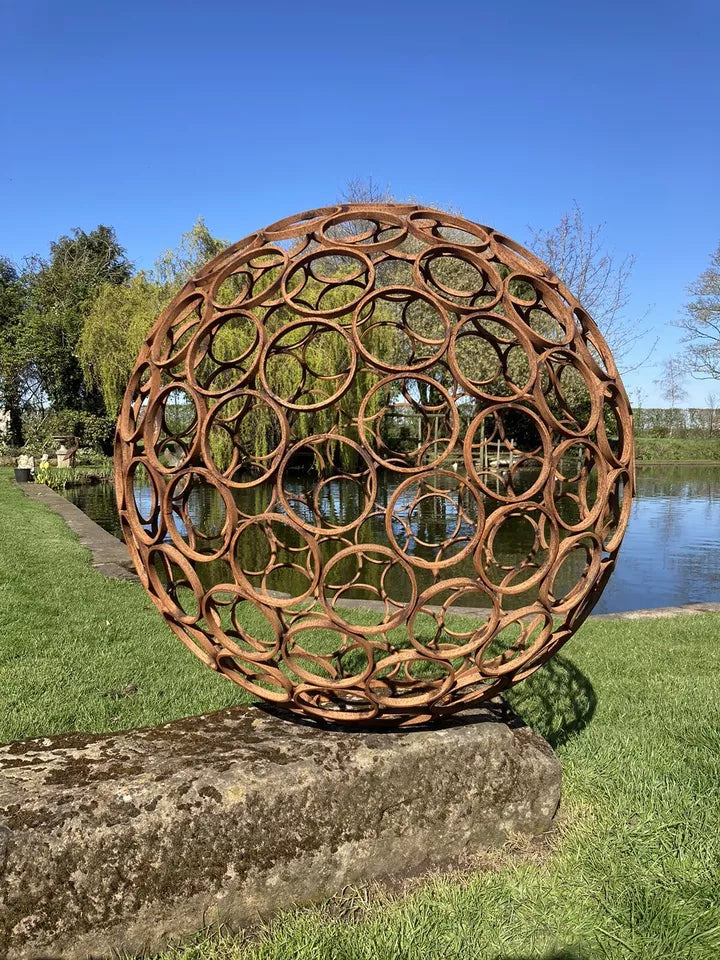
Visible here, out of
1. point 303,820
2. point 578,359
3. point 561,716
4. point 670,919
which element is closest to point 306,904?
point 303,820

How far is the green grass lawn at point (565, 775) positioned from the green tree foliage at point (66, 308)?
18.8m

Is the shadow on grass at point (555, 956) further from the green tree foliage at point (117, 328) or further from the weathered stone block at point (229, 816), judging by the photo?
the green tree foliage at point (117, 328)

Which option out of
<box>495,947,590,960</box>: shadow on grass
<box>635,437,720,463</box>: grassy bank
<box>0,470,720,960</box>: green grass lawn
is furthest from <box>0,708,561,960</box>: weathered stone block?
<box>635,437,720,463</box>: grassy bank

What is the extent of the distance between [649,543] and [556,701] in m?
7.14

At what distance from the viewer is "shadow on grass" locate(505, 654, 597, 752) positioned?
3.43 meters

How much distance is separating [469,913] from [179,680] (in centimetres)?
227

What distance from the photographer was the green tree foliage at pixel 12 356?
23672mm

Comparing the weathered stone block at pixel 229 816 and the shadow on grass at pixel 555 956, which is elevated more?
the weathered stone block at pixel 229 816

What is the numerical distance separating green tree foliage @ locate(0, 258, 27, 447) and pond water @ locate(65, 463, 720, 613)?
914 centimetres

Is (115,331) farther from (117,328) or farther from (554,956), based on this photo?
(554,956)

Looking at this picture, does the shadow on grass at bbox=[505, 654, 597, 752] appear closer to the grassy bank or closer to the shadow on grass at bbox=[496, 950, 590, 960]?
the shadow on grass at bbox=[496, 950, 590, 960]

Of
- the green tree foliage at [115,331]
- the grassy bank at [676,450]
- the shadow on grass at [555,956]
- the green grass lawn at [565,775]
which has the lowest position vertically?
the shadow on grass at [555,956]

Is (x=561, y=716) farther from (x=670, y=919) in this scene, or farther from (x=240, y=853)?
(x=240, y=853)

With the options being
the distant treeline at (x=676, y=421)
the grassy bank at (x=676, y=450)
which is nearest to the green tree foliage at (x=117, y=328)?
the grassy bank at (x=676, y=450)
